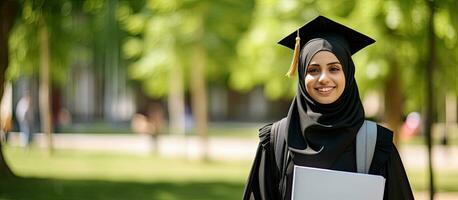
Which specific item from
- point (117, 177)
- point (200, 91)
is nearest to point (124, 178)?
point (117, 177)

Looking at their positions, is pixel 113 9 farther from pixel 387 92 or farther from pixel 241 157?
pixel 241 157

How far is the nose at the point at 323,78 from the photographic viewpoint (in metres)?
3.74

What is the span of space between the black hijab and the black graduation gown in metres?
0.07

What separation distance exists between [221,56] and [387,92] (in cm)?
589

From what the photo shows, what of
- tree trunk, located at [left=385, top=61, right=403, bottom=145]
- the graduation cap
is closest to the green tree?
tree trunk, located at [left=385, top=61, right=403, bottom=145]

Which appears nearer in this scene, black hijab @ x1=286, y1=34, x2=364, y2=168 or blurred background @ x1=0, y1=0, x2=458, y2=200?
black hijab @ x1=286, y1=34, x2=364, y2=168

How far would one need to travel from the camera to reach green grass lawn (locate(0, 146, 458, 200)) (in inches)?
450

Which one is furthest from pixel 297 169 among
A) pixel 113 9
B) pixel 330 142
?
pixel 113 9

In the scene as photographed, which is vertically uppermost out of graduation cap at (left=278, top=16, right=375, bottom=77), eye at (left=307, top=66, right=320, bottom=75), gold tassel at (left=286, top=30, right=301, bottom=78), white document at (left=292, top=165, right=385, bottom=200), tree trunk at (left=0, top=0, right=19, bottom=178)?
tree trunk at (left=0, top=0, right=19, bottom=178)

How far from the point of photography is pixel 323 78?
3.75 meters

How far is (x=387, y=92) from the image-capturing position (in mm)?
14445

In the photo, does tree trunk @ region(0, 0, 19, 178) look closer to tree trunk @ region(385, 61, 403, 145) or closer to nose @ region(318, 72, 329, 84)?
tree trunk @ region(385, 61, 403, 145)

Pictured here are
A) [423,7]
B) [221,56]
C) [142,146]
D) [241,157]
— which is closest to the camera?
[423,7]

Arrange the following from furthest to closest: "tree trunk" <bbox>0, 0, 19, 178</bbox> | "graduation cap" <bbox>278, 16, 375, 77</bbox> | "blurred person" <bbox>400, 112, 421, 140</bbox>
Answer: "blurred person" <bbox>400, 112, 421, 140</bbox>, "tree trunk" <bbox>0, 0, 19, 178</bbox>, "graduation cap" <bbox>278, 16, 375, 77</bbox>
